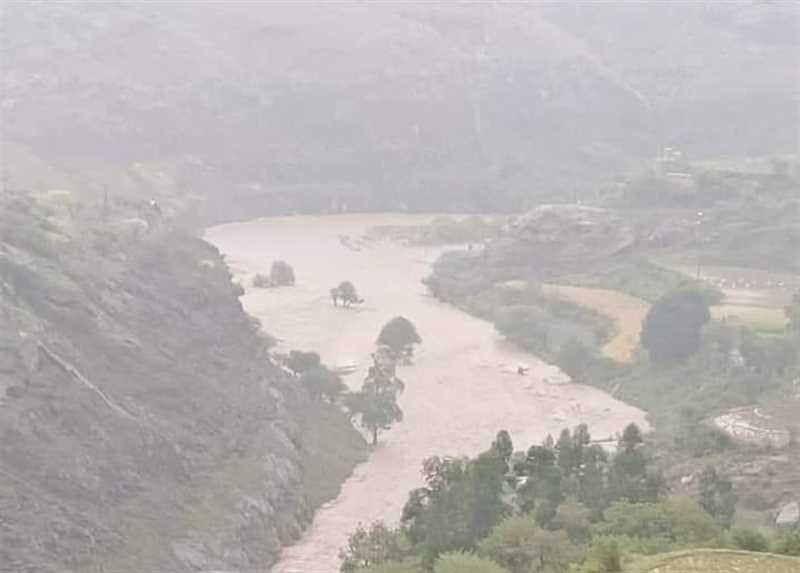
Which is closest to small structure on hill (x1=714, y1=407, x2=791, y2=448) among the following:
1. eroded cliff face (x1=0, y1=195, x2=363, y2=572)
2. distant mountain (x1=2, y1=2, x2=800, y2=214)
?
eroded cliff face (x1=0, y1=195, x2=363, y2=572)

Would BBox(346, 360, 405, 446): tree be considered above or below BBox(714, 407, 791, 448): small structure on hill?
below

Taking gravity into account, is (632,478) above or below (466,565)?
below

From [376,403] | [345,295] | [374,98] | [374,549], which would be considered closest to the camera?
[374,549]

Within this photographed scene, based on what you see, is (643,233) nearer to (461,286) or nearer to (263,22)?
(461,286)

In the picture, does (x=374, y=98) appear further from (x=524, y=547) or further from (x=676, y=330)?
(x=524, y=547)

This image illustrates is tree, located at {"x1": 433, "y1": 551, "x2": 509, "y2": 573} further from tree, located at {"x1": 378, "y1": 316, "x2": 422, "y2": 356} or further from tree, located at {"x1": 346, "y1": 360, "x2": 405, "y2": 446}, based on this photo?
tree, located at {"x1": 378, "y1": 316, "x2": 422, "y2": 356}

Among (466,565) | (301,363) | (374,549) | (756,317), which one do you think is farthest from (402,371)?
(466,565)
